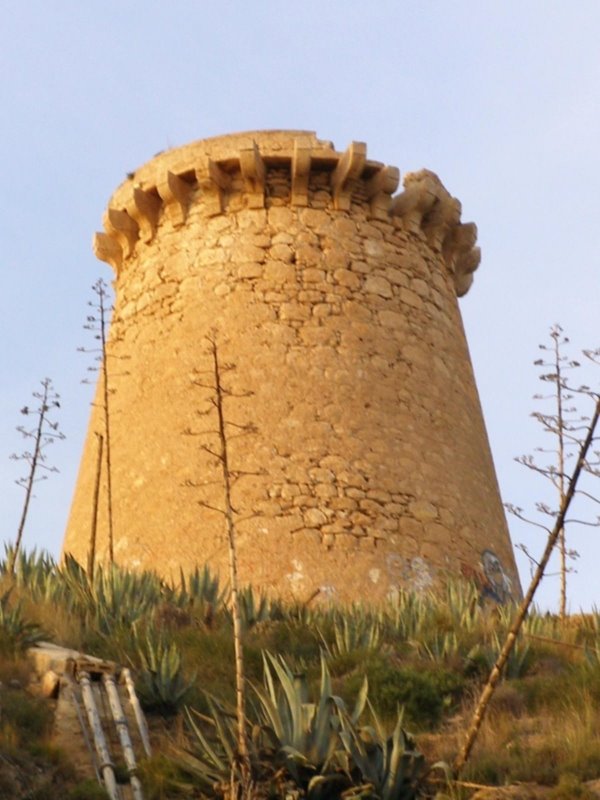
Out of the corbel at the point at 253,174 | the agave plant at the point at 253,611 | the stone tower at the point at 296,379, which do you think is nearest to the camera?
the agave plant at the point at 253,611

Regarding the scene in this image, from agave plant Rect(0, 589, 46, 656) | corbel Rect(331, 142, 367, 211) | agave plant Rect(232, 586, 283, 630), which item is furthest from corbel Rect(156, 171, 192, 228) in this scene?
agave plant Rect(0, 589, 46, 656)

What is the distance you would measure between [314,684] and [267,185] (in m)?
6.25

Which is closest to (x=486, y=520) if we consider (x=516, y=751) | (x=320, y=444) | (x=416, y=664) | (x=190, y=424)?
(x=320, y=444)

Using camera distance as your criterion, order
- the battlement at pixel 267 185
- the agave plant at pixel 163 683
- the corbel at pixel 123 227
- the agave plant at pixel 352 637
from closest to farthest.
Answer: the agave plant at pixel 163 683 → the agave plant at pixel 352 637 → the battlement at pixel 267 185 → the corbel at pixel 123 227

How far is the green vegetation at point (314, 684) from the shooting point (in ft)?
21.5

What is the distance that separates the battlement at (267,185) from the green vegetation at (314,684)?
4.08 metres

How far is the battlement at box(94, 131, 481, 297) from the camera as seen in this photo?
13.2 metres

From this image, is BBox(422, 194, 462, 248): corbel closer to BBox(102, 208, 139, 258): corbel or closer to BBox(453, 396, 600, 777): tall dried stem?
BBox(102, 208, 139, 258): corbel

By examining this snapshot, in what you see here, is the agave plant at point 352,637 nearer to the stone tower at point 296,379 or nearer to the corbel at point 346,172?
the stone tower at point 296,379

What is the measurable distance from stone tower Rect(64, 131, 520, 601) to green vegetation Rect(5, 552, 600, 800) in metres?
0.75

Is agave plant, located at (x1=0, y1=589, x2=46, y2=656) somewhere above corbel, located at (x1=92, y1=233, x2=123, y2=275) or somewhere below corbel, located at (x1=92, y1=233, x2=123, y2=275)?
below

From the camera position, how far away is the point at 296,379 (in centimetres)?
1227

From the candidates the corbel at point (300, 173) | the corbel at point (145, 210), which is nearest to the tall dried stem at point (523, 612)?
the corbel at point (300, 173)

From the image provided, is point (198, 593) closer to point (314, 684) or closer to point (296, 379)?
point (314, 684)
